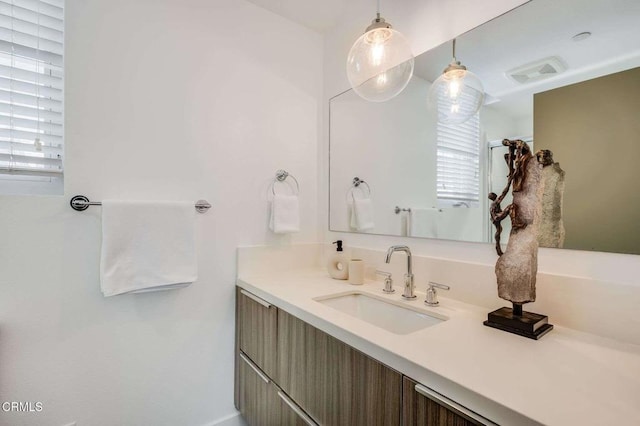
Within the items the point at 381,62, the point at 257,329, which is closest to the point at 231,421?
the point at 257,329

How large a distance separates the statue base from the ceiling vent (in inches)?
28.0

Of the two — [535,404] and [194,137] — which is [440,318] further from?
[194,137]

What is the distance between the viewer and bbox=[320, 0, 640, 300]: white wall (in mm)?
825

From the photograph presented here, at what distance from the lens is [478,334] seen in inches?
31.8

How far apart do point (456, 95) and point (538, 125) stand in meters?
0.34

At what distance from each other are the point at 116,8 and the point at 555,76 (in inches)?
63.6

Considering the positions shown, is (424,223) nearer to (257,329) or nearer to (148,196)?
(257,329)

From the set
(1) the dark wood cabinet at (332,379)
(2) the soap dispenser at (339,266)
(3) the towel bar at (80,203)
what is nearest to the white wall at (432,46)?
(2) the soap dispenser at (339,266)

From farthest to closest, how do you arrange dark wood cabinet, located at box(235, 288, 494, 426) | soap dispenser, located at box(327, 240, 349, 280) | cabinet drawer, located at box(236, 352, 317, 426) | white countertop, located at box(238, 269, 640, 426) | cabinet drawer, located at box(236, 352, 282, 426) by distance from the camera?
soap dispenser, located at box(327, 240, 349, 280), cabinet drawer, located at box(236, 352, 282, 426), cabinet drawer, located at box(236, 352, 317, 426), dark wood cabinet, located at box(235, 288, 494, 426), white countertop, located at box(238, 269, 640, 426)

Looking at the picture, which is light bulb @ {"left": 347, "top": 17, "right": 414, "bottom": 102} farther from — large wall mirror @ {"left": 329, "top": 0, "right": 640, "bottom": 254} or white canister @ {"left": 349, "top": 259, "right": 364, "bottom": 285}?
white canister @ {"left": 349, "top": 259, "right": 364, "bottom": 285}

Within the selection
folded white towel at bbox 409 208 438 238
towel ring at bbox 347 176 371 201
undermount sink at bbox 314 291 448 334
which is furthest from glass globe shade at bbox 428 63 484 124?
undermount sink at bbox 314 291 448 334

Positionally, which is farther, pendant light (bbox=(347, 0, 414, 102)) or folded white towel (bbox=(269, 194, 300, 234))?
folded white towel (bbox=(269, 194, 300, 234))

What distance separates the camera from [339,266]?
1.50 meters

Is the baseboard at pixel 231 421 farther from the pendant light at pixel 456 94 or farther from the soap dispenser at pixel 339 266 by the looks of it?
the pendant light at pixel 456 94
